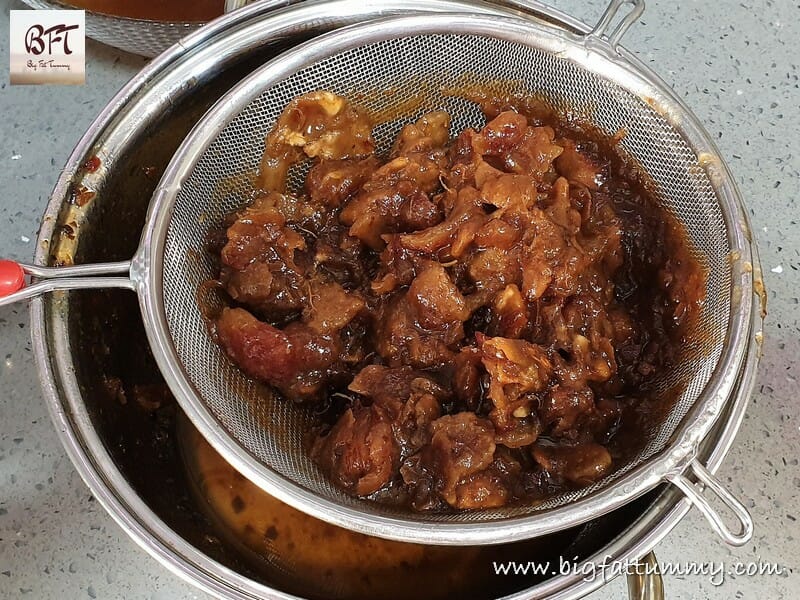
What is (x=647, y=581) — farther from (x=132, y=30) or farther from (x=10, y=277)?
(x=132, y=30)

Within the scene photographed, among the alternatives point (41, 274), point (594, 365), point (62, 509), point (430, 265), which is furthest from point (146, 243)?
point (594, 365)

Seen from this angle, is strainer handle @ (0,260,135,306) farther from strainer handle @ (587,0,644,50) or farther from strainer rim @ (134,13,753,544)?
strainer handle @ (587,0,644,50)

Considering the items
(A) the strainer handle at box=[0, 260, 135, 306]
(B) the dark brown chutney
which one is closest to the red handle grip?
(A) the strainer handle at box=[0, 260, 135, 306]

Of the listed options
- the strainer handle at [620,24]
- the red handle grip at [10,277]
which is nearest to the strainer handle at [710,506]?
the strainer handle at [620,24]

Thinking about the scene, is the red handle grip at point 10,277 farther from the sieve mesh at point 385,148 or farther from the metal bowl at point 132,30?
the metal bowl at point 132,30

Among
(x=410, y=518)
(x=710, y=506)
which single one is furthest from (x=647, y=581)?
(x=410, y=518)

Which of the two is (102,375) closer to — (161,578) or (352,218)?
(161,578)

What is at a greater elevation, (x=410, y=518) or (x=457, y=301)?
(x=457, y=301)
